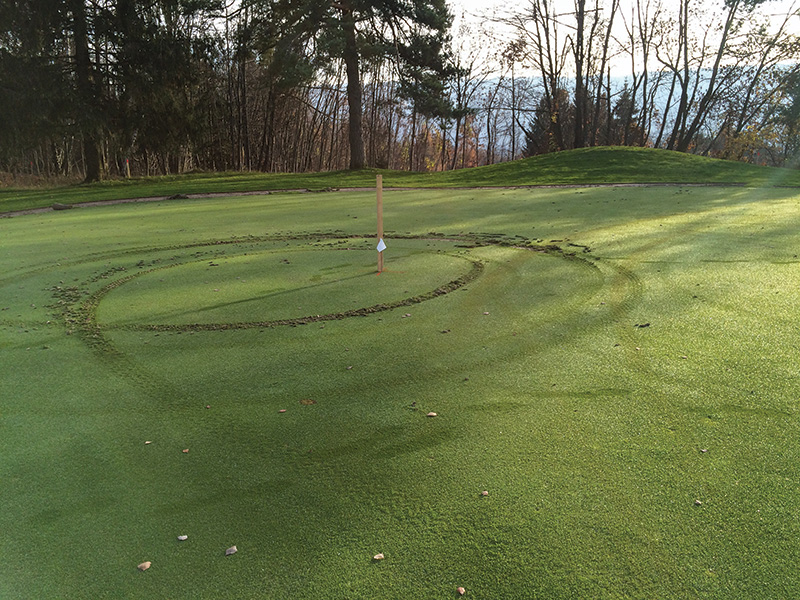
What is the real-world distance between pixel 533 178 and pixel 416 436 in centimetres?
1429

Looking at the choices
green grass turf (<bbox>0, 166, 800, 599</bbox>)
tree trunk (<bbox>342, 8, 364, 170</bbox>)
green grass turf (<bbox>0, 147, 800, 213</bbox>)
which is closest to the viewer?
green grass turf (<bbox>0, 166, 800, 599</bbox>)

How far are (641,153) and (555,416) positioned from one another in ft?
55.8

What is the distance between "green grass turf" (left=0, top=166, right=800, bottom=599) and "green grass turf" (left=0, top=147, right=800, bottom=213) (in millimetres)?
9652

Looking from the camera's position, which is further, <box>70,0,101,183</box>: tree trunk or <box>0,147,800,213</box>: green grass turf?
<box>70,0,101,183</box>: tree trunk

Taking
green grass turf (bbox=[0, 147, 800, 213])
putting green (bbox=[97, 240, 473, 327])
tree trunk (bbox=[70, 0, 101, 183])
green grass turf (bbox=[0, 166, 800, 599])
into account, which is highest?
tree trunk (bbox=[70, 0, 101, 183])

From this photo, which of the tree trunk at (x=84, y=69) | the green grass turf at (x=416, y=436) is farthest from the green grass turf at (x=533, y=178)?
the green grass turf at (x=416, y=436)

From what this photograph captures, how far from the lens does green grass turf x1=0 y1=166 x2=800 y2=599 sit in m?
1.49

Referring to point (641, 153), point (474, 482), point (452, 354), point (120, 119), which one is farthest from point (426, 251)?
point (120, 119)

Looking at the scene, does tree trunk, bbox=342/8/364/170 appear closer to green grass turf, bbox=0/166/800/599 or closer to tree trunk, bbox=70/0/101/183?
tree trunk, bbox=70/0/101/183

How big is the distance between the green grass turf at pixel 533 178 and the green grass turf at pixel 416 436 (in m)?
9.65

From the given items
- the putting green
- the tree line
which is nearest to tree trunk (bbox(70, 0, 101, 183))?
the tree line

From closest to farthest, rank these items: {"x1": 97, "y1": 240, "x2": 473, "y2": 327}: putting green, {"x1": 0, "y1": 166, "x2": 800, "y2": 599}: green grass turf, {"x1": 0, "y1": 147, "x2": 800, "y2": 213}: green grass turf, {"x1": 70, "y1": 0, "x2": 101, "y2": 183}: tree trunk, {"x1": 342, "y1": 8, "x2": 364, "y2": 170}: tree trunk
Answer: {"x1": 0, "y1": 166, "x2": 800, "y2": 599}: green grass turf < {"x1": 97, "y1": 240, "x2": 473, "y2": 327}: putting green < {"x1": 0, "y1": 147, "x2": 800, "y2": 213}: green grass turf < {"x1": 70, "y1": 0, "x2": 101, "y2": 183}: tree trunk < {"x1": 342, "y1": 8, "x2": 364, "y2": 170}: tree trunk

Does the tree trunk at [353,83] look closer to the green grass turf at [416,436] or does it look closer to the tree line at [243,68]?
the tree line at [243,68]

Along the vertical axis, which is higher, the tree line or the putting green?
the tree line
